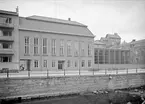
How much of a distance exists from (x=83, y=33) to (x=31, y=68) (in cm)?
1589

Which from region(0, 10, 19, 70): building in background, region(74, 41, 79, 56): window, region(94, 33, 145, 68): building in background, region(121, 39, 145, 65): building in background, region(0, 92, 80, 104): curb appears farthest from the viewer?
region(121, 39, 145, 65): building in background

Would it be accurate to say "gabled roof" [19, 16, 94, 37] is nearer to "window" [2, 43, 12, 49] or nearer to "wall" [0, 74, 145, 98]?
"window" [2, 43, 12, 49]

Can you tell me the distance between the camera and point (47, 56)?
28.5 metres

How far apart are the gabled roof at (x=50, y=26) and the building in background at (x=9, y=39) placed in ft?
5.79

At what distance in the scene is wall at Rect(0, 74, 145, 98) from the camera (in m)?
14.0

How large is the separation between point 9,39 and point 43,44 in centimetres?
702

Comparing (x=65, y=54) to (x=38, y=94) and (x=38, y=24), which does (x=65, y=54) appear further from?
(x=38, y=94)

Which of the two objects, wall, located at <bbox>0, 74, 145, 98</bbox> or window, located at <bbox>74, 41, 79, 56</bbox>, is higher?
window, located at <bbox>74, 41, 79, 56</bbox>

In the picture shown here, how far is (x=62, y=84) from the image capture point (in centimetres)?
1628

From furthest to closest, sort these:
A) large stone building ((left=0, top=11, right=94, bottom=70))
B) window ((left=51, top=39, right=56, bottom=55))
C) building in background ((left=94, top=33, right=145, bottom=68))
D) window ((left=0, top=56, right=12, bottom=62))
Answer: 1. building in background ((left=94, top=33, right=145, bottom=68))
2. window ((left=51, top=39, right=56, bottom=55))
3. large stone building ((left=0, top=11, right=94, bottom=70))
4. window ((left=0, top=56, right=12, bottom=62))

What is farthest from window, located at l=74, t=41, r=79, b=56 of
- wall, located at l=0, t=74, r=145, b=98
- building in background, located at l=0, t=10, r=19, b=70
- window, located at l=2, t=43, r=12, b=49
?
window, located at l=2, t=43, r=12, b=49

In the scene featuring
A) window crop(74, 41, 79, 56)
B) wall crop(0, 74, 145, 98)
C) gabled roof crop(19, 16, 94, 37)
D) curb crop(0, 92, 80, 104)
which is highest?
gabled roof crop(19, 16, 94, 37)

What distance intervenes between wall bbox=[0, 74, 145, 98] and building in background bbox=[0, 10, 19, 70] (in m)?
11.4

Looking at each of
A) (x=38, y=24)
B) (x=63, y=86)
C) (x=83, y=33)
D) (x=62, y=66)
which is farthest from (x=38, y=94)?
(x=83, y=33)
